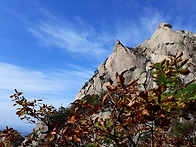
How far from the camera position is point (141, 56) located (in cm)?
2034

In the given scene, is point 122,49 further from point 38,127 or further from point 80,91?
point 38,127

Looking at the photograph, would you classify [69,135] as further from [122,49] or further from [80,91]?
[80,91]

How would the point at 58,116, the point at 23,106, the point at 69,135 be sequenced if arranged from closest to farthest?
the point at 69,135, the point at 23,106, the point at 58,116

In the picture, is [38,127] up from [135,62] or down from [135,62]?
down

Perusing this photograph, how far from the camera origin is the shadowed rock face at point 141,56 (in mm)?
18797

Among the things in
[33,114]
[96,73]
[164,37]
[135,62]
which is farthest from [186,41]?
[33,114]

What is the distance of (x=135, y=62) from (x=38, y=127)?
44.7 feet

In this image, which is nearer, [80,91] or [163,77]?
[163,77]

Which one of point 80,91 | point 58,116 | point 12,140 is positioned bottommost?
→ point 12,140

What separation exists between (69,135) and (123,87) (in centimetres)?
110

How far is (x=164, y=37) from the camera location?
2053 cm

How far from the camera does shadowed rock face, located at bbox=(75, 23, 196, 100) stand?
18797 mm


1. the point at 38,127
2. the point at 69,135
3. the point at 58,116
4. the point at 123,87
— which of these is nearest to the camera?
the point at 123,87

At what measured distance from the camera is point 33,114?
264cm
